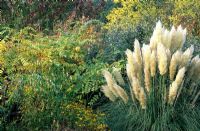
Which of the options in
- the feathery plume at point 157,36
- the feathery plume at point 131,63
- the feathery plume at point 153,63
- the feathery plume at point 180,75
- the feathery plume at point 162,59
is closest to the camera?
the feathery plume at point 180,75

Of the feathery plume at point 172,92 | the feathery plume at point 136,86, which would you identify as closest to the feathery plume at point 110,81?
the feathery plume at point 136,86

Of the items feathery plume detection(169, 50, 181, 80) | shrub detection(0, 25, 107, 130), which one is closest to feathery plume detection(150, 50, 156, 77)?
feathery plume detection(169, 50, 181, 80)

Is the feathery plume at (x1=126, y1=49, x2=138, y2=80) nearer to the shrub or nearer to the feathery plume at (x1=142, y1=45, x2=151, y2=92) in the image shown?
the feathery plume at (x1=142, y1=45, x2=151, y2=92)

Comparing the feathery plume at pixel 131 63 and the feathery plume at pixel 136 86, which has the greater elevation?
the feathery plume at pixel 131 63

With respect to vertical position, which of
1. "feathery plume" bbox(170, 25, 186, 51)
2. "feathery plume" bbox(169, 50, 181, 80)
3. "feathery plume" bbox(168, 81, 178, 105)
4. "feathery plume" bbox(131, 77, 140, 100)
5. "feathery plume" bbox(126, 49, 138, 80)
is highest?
"feathery plume" bbox(170, 25, 186, 51)

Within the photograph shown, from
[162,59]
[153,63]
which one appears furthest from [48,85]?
[162,59]

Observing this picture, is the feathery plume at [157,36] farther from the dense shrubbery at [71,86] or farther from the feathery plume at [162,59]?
the dense shrubbery at [71,86]

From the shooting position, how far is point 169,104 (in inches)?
255

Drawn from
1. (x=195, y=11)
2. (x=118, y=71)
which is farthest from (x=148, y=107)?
(x=195, y=11)

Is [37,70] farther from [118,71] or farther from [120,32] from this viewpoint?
[120,32]

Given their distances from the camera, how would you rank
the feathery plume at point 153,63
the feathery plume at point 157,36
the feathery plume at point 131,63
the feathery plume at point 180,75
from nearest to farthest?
the feathery plume at point 180,75, the feathery plume at point 153,63, the feathery plume at point 131,63, the feathery plume at point 157,36

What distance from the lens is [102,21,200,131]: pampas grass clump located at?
6.38 meters

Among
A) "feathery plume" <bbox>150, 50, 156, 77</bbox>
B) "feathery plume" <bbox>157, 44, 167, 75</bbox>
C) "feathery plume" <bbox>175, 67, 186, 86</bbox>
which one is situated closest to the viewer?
"feathery plume" <bbox>175, 67, 186, 86</bbox>

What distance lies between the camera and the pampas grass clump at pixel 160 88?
638 cm
